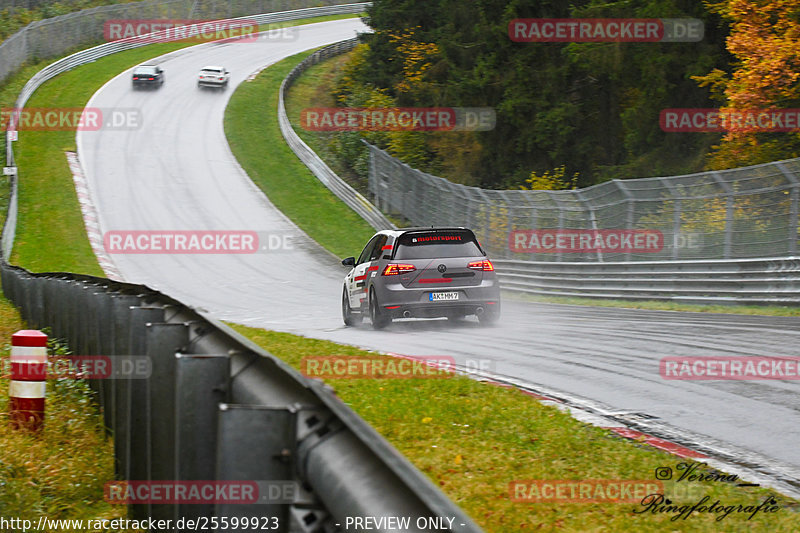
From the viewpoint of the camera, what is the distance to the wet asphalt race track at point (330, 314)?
812cm

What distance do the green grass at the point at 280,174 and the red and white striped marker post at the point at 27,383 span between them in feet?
88.8

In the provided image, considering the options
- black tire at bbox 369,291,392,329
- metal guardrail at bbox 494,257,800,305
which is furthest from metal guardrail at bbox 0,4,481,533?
metal guardrail at bbox 494,257,800,305

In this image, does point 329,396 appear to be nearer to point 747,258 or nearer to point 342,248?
point 747,258

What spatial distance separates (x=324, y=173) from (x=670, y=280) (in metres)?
27.2

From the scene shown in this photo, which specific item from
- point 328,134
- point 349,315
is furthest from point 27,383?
point 328,134

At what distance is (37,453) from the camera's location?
6934 millimetres

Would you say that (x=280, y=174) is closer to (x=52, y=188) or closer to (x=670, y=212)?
(x=52, y=188)

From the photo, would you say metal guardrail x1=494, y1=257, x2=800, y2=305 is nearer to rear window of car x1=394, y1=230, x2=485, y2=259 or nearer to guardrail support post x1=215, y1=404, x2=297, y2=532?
rear window of car x1=394, y1=230, x2=485, y2=259

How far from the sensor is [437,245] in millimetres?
16109

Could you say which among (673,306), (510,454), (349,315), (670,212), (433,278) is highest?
(670,212)

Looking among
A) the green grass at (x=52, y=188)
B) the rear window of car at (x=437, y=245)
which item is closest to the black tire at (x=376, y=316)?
the rear window of car at (x=437, y=245)

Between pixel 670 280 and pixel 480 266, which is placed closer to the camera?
pixel 480 266

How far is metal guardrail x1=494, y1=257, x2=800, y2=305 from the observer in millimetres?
16594

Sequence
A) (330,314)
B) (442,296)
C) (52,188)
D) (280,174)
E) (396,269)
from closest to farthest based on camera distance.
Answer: (442,296)
(396,269)
(330,314)
(52,188)
(280,174)
